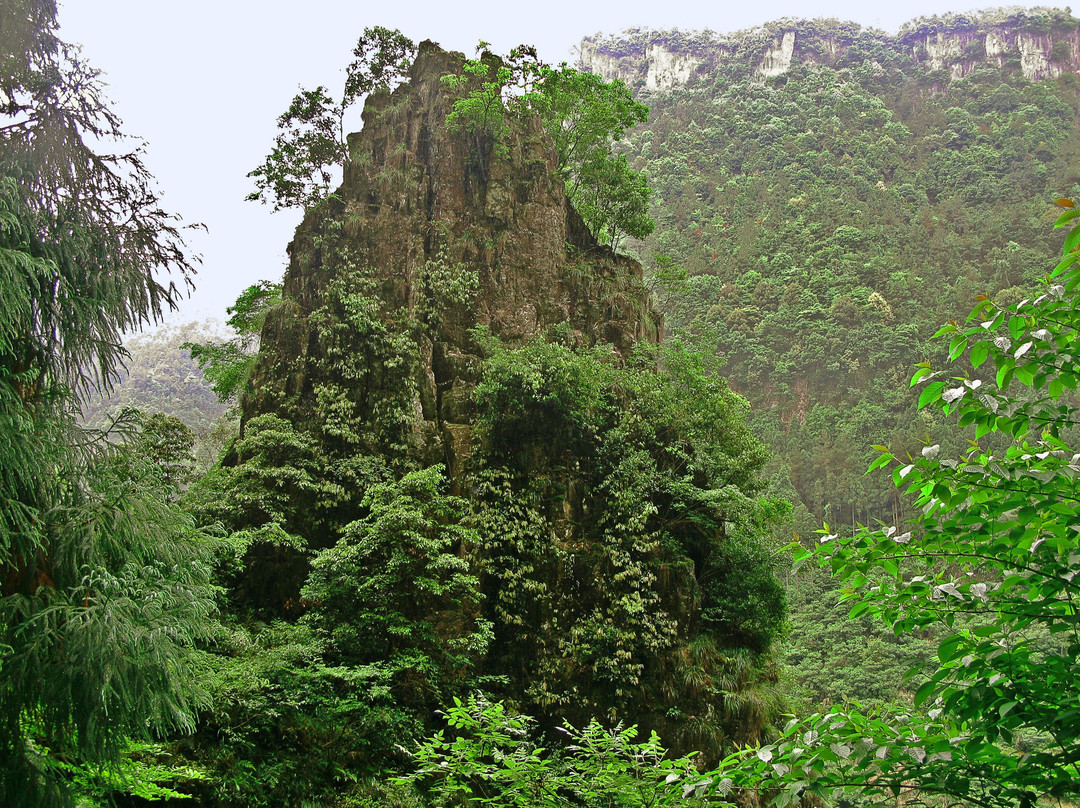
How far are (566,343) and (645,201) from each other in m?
6.58

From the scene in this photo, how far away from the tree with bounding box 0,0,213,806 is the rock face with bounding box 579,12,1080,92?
7308cm

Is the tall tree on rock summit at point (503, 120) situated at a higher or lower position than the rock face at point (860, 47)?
lower

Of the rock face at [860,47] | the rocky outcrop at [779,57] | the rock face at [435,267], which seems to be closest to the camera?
the rock face at [435,267]

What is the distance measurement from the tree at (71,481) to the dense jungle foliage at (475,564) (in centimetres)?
2

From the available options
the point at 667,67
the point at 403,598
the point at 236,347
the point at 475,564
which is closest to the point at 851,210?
the point at 667,67

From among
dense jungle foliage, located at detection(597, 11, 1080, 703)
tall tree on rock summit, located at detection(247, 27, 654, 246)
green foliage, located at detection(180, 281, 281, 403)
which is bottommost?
green foliage, located at detection(180, 281, 281, 403)

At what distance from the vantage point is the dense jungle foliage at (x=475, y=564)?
2480 mm

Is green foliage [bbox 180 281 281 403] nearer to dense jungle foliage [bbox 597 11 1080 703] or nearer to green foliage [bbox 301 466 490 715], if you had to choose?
green foliage [bbox 301 466 490 715]

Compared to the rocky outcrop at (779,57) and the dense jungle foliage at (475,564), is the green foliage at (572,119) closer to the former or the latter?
the dense jungle foliage at (475,564)

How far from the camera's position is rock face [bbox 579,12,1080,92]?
68.1 meters

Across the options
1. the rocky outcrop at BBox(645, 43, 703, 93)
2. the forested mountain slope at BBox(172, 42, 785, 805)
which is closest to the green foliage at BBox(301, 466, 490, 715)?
the forested mountain slope at BBox(172, 42, 785, 805)

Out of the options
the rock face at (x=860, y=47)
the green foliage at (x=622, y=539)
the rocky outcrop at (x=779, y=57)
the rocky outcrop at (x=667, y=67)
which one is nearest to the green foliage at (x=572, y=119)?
the green foliage at (x=622, y=539)

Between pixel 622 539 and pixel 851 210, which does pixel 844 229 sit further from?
pixel 622 539

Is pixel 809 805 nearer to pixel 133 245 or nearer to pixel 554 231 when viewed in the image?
pixel 554 231
